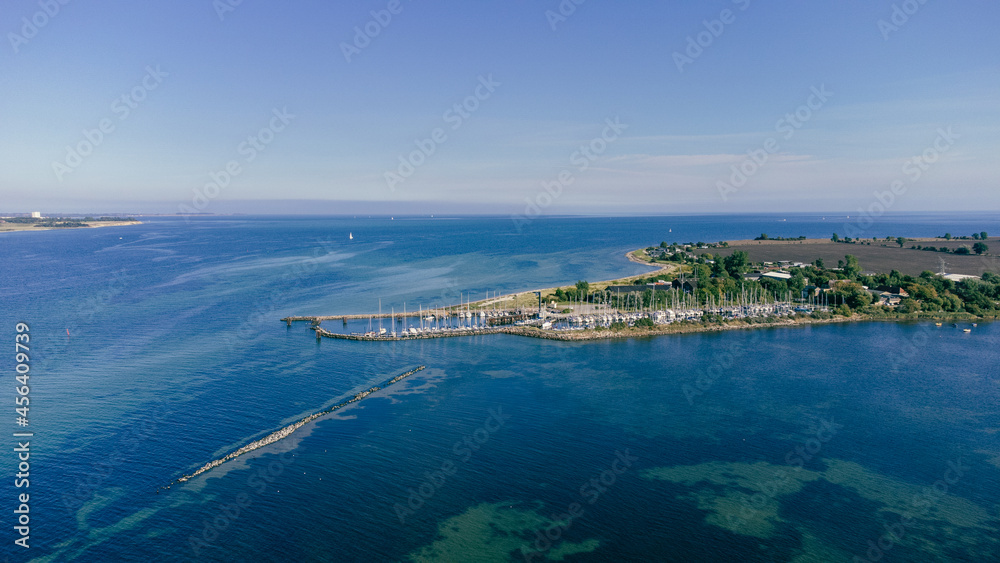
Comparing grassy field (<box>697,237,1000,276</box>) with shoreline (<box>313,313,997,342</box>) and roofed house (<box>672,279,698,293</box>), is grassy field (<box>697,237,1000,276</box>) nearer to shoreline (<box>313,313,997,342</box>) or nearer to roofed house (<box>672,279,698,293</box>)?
shoreline (<box>313,313,997,342</box>)

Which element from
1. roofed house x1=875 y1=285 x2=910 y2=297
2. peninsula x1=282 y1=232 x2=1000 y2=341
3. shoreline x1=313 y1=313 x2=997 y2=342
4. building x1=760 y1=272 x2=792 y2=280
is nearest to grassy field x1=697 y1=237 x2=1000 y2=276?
building x1=760 y1=272 x2=792 y2=280

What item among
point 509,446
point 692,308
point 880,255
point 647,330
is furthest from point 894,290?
point 509,446

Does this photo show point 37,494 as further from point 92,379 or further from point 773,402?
point 773,402

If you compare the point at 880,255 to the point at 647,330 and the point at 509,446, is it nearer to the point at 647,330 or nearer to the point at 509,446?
the point at 647,330

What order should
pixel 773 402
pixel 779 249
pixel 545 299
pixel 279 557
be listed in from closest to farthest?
1. pixel 279 557
2. pixel 773 402
3. pixel 545 299
4. pixel 779 249

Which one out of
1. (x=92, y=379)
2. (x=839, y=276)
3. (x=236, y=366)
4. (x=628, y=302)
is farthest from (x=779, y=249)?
(x=92, y=379)

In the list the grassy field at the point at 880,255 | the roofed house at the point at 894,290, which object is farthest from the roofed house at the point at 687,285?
the grassy field at the point at 880,255

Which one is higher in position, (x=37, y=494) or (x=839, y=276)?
(x=839, y=276)
